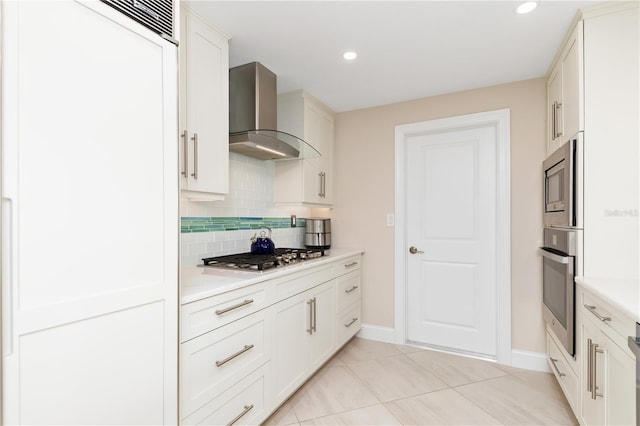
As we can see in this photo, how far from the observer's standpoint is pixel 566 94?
2.02 meters

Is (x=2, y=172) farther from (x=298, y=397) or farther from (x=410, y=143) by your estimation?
(x=410, y=143)

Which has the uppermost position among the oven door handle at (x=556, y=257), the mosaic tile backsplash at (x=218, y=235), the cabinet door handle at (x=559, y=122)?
the cabinet door handle at (x=559, y=122)

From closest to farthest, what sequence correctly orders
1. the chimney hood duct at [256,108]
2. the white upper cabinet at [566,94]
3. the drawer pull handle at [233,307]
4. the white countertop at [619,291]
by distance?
1. the white countertop at [619,291]
2. the drawer pull handle at [233,307]
3. the white upper cabinet at [566,94]
4. the chimney hood duct at [256,108]

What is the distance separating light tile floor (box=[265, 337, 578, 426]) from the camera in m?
1.94

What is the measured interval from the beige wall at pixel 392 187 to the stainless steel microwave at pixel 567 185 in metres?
0.40

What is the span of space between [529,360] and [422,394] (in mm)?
1071

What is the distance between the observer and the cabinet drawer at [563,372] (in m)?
1.81

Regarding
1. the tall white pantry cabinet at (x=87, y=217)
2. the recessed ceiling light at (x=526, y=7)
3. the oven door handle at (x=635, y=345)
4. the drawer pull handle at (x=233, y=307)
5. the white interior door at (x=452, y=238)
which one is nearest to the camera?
the tall white pantry cabinet at (x=87, y=217)

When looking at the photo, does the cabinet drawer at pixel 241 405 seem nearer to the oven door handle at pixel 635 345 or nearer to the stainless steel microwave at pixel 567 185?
the oven door handle at pixel 635 345

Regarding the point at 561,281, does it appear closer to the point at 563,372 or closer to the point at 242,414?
the point at 563,372

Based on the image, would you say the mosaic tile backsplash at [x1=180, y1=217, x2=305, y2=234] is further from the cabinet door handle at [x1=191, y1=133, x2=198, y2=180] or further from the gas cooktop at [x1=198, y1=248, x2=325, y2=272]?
the cabinet door handle at [x1=191, y1=133, x2=198, y2=180]

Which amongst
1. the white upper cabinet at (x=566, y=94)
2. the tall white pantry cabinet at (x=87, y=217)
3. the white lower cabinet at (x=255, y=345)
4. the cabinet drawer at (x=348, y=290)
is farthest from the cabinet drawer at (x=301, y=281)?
the white upper cabinet at (x=566, y=94)

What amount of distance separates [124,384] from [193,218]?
121cm

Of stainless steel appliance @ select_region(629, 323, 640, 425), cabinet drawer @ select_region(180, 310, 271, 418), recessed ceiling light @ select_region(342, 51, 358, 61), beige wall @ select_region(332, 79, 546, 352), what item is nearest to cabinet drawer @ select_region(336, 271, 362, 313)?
beige wall @ select_region(332, 79, 546, 352)
